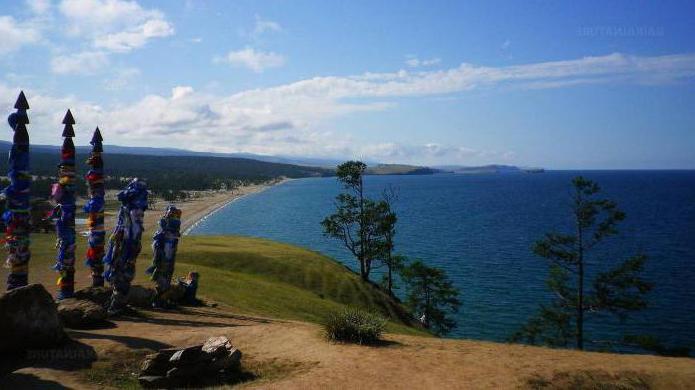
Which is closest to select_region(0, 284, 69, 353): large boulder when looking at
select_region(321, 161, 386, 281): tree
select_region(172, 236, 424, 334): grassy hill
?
select_region(172, 236, 424, 334): grassy hill

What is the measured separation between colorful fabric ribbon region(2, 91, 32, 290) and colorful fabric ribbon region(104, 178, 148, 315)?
423cm

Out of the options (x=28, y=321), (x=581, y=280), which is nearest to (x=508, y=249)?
(x=581, y=280)

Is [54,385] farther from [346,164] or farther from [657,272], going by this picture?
[657,272]

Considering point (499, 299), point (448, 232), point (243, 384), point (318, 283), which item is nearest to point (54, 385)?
point (243, 384)

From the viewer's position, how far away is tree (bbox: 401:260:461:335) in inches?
2101

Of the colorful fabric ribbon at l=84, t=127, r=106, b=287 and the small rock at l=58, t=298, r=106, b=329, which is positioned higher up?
the colorful fabric ribbon at l=84, t=127, r=106, b=287

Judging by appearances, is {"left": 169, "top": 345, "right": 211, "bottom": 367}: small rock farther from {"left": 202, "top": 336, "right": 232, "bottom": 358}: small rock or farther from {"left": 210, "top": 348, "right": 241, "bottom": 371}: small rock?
{"left": 210, "top": 348, "right": 241, "bottom": 371}: small rock

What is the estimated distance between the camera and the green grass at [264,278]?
37.6 meters

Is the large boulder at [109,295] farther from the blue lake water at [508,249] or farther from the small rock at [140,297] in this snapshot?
the blue lake water at [508,249]

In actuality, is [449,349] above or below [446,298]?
above

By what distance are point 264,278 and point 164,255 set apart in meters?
22.5

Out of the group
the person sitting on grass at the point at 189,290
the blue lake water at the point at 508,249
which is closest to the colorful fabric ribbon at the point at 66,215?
the person sitting on grass at the point at 189,290

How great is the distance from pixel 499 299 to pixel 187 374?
5431 centimetres

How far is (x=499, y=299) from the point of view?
64.1 metres
